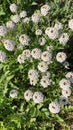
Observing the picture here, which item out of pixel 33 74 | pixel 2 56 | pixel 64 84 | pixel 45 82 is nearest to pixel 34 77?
pixel 33 74

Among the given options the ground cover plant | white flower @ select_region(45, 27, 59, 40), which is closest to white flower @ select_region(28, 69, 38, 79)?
the ground cover plant

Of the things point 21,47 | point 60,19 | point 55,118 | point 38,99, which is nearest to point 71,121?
point 55,118

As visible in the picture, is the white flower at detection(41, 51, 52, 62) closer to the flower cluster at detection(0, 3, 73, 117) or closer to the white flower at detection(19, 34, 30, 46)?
the flower cluster at detection(0, 3, 73, 117)

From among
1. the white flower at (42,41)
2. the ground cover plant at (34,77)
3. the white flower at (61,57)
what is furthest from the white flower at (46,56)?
the white flower at (42,41)

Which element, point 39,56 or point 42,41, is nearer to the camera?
point 39,56

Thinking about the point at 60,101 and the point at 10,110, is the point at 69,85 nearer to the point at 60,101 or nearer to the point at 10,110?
the point at 60,101

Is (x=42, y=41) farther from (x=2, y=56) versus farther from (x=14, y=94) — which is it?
(x=14, y=94)

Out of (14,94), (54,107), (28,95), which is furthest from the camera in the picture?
(14,94)

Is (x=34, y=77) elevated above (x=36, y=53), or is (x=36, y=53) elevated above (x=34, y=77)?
(x=36, y=53)

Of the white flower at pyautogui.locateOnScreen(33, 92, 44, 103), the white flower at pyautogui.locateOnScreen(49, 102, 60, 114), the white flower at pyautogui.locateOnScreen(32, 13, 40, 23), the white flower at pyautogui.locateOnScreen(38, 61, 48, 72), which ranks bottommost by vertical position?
the white flower at pyautogui.locateOnScreen(49, 102, 60, 114)
